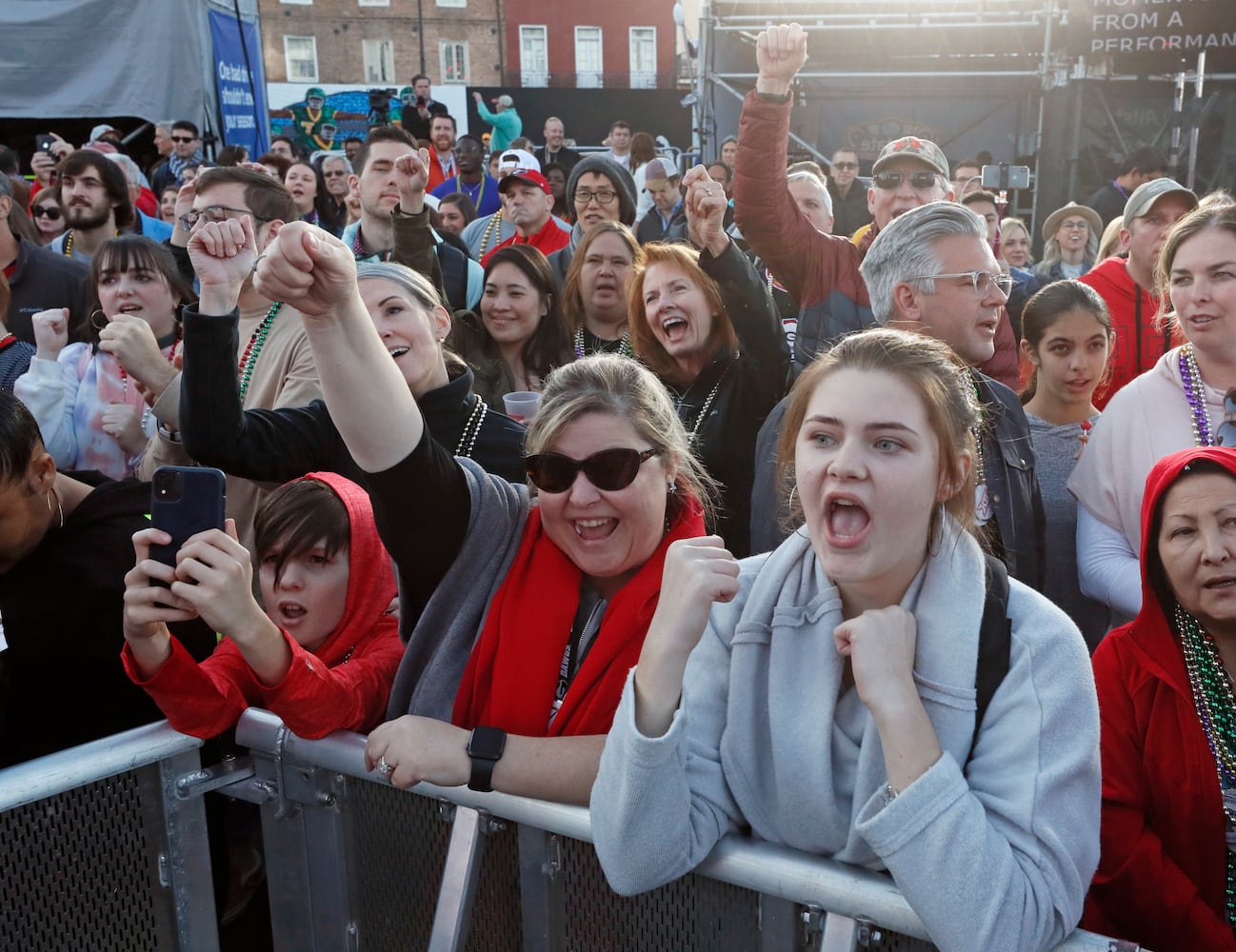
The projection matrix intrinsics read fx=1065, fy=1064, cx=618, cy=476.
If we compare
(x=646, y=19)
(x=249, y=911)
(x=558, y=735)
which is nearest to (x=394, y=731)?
(x=558, y=735)

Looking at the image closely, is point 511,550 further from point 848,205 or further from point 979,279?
point 848,205

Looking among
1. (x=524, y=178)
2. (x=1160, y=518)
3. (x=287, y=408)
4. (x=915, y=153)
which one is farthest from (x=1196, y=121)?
(x=287, y=408)

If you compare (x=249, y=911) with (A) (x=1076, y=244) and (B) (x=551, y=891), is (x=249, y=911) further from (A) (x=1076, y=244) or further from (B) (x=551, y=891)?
(A) (x=1076, y=244)

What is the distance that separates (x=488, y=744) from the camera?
5.43ft

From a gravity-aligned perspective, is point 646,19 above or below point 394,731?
above

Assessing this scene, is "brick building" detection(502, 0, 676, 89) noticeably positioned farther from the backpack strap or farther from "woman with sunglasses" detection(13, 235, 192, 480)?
the backpack strap

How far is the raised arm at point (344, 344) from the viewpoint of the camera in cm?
161

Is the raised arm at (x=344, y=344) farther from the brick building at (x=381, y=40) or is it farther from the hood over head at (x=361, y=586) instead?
the brick building at (x=381, y=40)

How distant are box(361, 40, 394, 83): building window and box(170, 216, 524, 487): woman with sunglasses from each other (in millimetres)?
45207

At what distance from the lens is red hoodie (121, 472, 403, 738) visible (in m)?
1.81

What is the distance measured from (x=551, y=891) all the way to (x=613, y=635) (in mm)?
447

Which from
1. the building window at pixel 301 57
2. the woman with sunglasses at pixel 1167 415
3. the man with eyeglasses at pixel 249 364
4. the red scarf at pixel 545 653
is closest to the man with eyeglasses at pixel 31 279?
the man with eyeglasses at pixel 249 364

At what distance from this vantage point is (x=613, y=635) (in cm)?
186

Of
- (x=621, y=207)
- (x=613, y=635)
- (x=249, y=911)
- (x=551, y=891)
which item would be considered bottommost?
(x=249, y=911)
